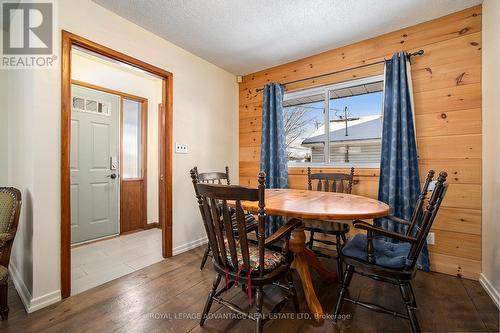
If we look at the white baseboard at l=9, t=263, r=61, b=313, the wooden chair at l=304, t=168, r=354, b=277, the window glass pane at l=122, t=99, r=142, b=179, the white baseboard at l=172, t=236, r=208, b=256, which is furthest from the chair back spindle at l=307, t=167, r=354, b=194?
the window glass pane at l=122, t=99, r=142, b=179

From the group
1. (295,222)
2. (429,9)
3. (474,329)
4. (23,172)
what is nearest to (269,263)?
(295,222)

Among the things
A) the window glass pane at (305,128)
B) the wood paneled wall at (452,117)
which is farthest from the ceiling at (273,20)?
the window glass pane at (305,128)

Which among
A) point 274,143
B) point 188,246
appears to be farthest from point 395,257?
point 188,246

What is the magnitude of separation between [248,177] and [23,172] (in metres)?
2.46

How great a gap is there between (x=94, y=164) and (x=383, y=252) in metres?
3.47

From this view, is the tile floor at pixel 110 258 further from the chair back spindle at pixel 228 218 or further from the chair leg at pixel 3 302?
the chair back spindle at pixel 228 218

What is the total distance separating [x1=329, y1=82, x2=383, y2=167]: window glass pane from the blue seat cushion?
1.16m

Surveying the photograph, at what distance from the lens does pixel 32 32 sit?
183 centimetres

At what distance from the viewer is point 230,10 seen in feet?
6.82

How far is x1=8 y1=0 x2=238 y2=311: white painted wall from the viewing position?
1.66 metres

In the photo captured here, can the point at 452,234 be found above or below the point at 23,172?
below

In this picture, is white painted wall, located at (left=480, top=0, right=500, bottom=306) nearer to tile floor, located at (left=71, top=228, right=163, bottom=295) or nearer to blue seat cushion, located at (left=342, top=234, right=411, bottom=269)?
blue seat cushion, located at (left=342, top=234, right=411, bottom=269)

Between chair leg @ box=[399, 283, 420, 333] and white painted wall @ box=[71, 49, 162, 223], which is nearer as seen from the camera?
chair leg @ box=[399, 283, 420, 333]

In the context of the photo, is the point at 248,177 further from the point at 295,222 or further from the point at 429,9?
the point at 429,9
